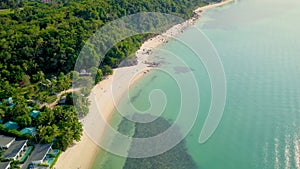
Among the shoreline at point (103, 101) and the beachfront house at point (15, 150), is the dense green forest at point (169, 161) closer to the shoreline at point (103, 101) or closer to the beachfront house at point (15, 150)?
the shoreline at point (103, 101)

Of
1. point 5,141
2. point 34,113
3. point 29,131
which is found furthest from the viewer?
point 34,113

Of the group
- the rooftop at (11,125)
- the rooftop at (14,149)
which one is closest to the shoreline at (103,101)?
the rooftop at (14,149)

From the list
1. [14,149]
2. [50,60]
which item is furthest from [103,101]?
[14,149]

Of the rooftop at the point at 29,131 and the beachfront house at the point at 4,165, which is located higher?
the beachfront house at the point at 4,165

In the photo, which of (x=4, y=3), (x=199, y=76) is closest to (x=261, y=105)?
(x=199, y=76)

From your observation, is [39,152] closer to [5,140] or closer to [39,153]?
[39,153]

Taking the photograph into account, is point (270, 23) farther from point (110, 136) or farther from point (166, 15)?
point (110, 136)
